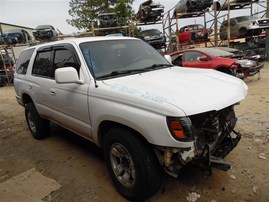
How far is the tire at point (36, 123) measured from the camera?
194 inches

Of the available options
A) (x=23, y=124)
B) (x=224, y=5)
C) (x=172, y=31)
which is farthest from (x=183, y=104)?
(x=172, y=31)

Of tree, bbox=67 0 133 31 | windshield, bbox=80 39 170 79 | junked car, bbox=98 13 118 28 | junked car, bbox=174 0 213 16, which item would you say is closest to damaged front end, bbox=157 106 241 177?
windshield, bbox=80 39 170 79

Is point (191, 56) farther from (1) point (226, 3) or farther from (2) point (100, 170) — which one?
(1) point (226, 3)

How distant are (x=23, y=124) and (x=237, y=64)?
7.39 meters

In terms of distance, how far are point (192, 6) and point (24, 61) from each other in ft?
45.9

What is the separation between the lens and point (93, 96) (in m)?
2.97

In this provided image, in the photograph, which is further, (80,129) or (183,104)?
(80,129)

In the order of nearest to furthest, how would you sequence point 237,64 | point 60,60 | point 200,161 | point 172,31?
point 200,161 → point 60,60 → point 237,64 → point 172,31

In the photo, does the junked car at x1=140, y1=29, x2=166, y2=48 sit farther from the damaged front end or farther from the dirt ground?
the damaged front end

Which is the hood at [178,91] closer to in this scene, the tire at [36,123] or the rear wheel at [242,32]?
the tire at [36,123]

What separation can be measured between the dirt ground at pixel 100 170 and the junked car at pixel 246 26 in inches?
448

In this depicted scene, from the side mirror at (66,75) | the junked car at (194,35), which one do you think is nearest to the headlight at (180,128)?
the side mirror at (66,75)

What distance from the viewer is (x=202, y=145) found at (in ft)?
8.75

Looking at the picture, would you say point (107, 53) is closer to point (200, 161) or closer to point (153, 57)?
point (153, 57)
